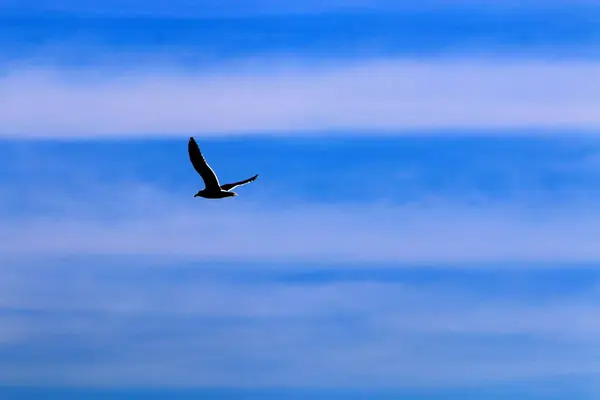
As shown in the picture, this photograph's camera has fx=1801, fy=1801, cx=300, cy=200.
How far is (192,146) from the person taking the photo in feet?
478

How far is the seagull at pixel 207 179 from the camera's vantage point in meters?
146

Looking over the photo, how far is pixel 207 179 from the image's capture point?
148625mm

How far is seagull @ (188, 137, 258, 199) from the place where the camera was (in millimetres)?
146000

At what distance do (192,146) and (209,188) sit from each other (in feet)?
17.3

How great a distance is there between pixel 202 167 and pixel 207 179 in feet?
4.46

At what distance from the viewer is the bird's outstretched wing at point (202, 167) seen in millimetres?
145875

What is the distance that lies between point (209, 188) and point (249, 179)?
3908 millimetres

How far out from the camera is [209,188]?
150 meters

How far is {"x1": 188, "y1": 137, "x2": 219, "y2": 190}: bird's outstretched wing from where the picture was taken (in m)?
146

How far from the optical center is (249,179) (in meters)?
152

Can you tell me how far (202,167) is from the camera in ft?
485
